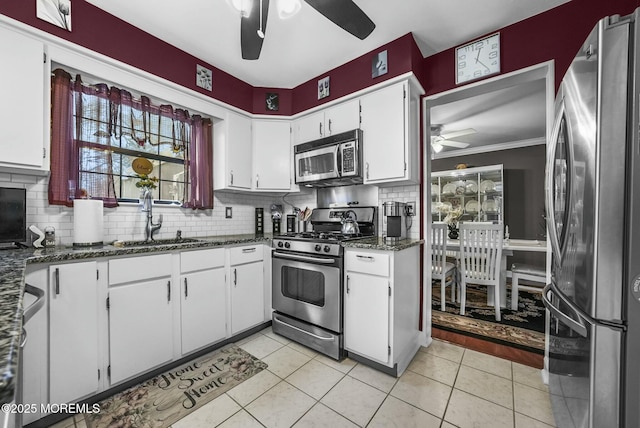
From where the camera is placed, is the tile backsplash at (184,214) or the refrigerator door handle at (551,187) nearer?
the refrigerator door handle at (551,187)

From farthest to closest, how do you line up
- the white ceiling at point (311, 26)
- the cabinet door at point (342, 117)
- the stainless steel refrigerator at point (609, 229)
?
the cabinet door at point (342, 117), the white ceiling at point (311, 26), the stainless steel refrigerator at point (609, 229)

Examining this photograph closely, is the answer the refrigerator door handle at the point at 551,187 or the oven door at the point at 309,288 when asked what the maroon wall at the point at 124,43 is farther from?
the refrigerator door handle at the point at 551,187

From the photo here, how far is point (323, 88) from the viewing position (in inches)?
111

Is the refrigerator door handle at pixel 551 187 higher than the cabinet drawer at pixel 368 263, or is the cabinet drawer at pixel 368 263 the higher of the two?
the refrigerator door handle at pixel 551 187

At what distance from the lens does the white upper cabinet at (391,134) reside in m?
2.24

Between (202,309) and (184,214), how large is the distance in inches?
40.3

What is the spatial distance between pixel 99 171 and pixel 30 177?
1.32 feet

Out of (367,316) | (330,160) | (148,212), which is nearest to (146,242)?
(148,212)

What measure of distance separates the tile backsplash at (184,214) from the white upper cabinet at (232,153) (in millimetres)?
272

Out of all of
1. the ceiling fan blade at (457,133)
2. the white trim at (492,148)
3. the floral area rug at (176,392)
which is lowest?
the floral area rug at (176,392)

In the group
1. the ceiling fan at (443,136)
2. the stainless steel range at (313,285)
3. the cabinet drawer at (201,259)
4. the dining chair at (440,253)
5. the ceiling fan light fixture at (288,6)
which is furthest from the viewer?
the ceiling fan at (443,136)

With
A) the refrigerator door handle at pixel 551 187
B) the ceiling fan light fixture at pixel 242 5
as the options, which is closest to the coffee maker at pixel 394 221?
the refrigerator door handle at pixel 551 187

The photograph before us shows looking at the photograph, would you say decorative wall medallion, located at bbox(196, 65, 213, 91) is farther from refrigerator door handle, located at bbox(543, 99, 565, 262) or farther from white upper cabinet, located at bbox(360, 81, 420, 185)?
refrigerator door handle, located at bbox(543, 99, 565, 262)

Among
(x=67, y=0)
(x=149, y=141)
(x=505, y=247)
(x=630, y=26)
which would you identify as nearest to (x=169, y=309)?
(x=149, y=141)
